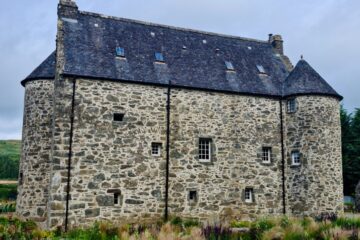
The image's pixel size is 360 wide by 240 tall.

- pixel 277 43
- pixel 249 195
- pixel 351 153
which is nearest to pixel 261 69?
pixel 277 43

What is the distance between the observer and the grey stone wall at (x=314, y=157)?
2105 cm

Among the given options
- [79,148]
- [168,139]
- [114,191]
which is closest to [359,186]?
[168,139]

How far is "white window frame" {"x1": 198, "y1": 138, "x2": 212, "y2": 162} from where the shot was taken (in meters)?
20.6

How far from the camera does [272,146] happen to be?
72.7 feet

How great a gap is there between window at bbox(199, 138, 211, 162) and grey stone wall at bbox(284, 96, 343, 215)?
15.5ft

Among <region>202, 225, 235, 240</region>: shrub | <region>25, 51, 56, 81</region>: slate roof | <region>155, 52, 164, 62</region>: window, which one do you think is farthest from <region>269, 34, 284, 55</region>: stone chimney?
<region>202, 225, 235, 240</region>: shrub

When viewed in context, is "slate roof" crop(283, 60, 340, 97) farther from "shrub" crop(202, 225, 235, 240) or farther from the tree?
the tree

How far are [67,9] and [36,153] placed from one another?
25.4 ft

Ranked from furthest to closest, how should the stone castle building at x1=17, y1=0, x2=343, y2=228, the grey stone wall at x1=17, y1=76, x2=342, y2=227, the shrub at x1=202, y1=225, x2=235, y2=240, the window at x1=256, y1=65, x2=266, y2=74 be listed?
the window at x1=256, y1=65, x2=266, y2=74 → the stone castle building at x1=17, y1=0, x2=343, y2=228 → the grey stone wall at x1=17, y1=76, x2=342, y2=227 → the shrub at x1=202, y1=225, x2=235, y2=240

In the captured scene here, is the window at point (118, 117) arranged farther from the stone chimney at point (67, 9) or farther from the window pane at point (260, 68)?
the window pane at point (260, 68)

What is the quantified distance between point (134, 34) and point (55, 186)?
9.71 metres

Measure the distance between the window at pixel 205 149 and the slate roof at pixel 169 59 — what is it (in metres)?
2.85

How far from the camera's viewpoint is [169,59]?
2191 centimetres

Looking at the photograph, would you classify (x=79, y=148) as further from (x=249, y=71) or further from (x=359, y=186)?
(x=359, y=186)
